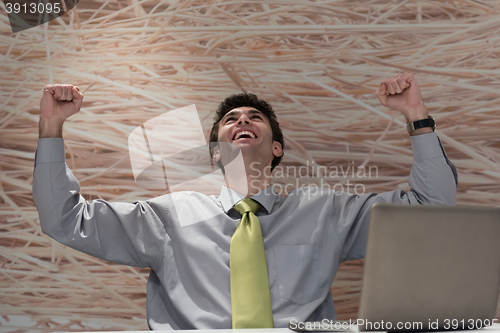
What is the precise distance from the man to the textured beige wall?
33 centimetres

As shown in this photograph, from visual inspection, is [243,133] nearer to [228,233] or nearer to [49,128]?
[228,233]

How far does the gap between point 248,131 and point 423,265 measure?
98 centimetres

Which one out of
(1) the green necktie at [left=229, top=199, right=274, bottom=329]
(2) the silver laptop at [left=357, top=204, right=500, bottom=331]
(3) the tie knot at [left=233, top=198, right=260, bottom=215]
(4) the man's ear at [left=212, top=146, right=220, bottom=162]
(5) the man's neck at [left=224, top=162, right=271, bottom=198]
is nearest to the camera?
(2) the silver laptop at [left=357, top=204, right=500, bottom=331]

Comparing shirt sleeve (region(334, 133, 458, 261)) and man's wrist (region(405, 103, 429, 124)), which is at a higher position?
man's wrist (region(405, 103, 429, 124))

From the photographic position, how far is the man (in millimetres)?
1270

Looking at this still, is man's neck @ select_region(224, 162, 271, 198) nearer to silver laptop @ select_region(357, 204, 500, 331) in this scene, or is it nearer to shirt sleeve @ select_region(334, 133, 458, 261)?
shirt sleeve @ select_region(334, 133, 458, 261)

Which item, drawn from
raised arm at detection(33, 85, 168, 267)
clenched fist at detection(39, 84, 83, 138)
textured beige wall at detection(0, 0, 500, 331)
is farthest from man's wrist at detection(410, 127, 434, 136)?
clenched fist at detection(39, 84, 83, 138)

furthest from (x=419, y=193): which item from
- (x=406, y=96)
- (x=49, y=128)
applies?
(x=49, y=128)

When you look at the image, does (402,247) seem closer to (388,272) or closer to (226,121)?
(388,272)

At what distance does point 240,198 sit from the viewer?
1479mm

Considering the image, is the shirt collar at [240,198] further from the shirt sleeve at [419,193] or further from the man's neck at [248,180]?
the shirt sleeve at [419,193]

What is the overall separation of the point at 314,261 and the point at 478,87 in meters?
1.13

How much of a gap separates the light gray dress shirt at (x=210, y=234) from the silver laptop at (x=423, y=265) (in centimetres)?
56

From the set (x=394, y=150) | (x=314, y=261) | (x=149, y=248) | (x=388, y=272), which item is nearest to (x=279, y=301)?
(x=314, y=261)
